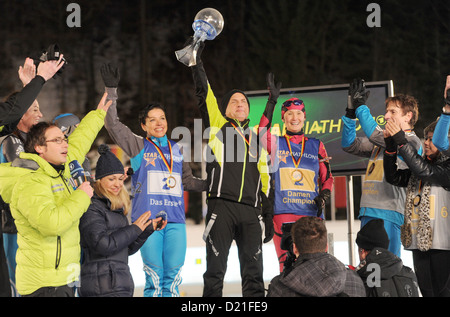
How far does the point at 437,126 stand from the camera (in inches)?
152

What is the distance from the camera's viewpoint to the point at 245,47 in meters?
11.4

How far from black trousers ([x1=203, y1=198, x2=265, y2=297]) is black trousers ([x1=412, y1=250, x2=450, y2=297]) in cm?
101

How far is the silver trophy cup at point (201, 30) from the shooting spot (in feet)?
14.3

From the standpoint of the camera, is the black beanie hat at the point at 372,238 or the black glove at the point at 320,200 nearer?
the black beanie hat at the point at 372,238

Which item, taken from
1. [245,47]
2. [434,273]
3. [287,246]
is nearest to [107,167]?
[287,246]

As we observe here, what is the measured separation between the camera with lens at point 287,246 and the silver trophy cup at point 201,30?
1.32 m

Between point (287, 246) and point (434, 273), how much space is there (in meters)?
0.91

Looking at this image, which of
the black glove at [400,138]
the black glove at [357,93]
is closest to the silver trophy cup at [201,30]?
the black glove at [357,93]

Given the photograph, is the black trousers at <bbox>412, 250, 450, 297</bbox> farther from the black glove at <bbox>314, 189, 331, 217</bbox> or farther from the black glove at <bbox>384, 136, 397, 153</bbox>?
the black glove at <bbox>314, 189, 331, 217</bbox>

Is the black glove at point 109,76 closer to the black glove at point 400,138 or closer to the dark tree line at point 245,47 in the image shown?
the black glove at point 400,138

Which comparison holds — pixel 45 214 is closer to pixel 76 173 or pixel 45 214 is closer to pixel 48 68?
pixel 76 173

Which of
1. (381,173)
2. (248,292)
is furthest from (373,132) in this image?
(248,292)

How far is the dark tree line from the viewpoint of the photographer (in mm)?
11117

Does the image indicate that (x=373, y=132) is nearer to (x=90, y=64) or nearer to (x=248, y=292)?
(x=248, y=292)
